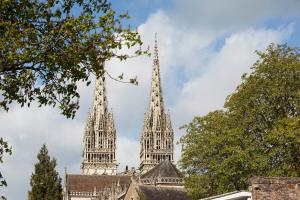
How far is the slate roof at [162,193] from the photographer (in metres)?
58.1

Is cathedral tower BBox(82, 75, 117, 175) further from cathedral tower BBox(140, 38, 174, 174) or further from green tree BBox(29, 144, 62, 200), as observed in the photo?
green tree BBox(29, 144, 62, 200)

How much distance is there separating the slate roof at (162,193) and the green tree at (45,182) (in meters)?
10.0

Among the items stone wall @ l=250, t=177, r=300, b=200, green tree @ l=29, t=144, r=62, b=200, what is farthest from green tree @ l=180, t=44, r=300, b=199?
stone wall @ l=250, t=177, r=300, b=200

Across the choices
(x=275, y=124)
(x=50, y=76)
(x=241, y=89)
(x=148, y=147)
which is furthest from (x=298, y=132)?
(x=148, y=147)

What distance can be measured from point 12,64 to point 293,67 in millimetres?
25387

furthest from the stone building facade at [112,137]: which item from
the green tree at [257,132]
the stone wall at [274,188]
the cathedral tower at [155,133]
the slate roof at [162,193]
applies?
the stone wall at [274,188]

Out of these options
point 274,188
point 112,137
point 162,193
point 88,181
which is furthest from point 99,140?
point 274,188

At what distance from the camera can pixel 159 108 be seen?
12656 cm

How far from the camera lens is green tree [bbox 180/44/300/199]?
35.4m

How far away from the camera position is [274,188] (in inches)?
659

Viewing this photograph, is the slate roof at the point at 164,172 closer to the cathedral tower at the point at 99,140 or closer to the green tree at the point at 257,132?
the cathedral tower at the point at 99,140

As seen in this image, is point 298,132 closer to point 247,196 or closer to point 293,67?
point 293,67

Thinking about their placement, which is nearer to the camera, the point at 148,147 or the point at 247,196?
the point at 247,196

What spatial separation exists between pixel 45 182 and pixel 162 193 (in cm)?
1343
